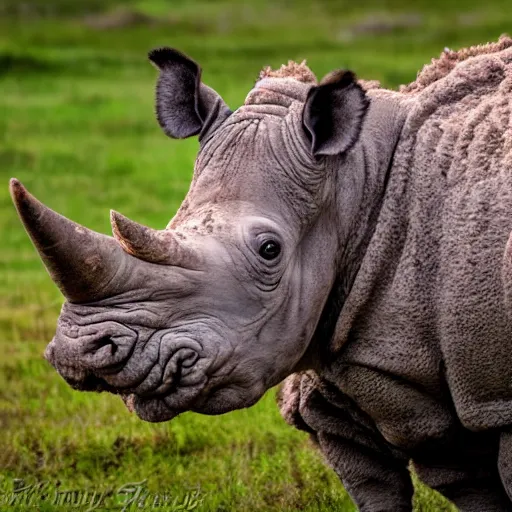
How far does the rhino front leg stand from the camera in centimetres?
597

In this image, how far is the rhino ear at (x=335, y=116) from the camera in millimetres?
5246

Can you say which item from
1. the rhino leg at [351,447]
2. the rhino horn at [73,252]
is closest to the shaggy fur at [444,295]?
the rhino leg at [351,447]

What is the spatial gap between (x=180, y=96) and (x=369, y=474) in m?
1.89

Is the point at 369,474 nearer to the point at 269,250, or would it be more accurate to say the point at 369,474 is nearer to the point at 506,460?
the point at 506,460

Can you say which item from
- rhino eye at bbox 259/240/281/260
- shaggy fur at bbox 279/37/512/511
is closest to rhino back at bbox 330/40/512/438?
shaggy fur at bbox 279/37/512/511

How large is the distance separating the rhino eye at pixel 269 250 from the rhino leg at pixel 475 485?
4.35ft

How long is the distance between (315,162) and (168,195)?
37.7 ft

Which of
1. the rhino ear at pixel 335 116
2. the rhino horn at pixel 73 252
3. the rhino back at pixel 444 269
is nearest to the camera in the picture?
the rhino horn at pixel 73 252

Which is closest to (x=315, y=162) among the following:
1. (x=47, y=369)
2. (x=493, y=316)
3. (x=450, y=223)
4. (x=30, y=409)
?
(x=450, y=223)

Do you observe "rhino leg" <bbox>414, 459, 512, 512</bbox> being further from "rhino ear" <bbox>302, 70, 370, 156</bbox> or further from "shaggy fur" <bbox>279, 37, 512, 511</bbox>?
"rhino ear" <bbox>302, 70, 370, 156</bbox>

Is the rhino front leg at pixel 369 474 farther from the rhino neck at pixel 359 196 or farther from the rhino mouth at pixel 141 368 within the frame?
the rhino mouth at pixel 141 368

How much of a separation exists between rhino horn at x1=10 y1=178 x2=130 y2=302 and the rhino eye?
56cm

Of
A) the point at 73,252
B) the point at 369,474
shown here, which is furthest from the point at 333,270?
the point at 73,252

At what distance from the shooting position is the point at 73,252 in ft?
15.1
